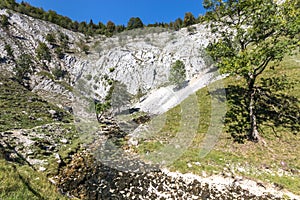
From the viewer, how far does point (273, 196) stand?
11.7 m

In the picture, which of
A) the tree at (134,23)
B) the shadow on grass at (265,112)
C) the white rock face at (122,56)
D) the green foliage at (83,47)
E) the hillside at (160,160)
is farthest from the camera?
the tree at (134,23)

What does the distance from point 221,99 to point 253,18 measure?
1247cm

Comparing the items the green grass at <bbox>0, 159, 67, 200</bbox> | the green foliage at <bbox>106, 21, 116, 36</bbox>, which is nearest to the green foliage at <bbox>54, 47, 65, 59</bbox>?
the green foliage at <bbox>106, 21, 116, 36</bbox>

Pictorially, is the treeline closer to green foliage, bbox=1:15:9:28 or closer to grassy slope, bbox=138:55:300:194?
green foliage, bbox=1:15:9:28

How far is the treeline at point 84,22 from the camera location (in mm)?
135425

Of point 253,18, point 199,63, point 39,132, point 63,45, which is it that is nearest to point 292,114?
point 253,18

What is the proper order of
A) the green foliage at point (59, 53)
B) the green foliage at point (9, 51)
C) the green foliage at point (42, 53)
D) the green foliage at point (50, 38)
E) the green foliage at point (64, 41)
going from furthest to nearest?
the green foliage at point (64, 41)
the green foliage at point (50, 38)
the green foliage at point (59, 53)
the green foliage at point (42, 53)
the green foliage at point (9, 51)

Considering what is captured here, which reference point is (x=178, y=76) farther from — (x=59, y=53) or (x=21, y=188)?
(x=59, y=53)

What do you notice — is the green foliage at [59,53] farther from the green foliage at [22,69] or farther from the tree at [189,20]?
the tree at [189,20]

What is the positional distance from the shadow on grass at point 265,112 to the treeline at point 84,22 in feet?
429

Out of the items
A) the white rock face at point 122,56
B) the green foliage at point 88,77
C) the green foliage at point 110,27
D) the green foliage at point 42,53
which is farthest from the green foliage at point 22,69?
the green foliage at point 110,27

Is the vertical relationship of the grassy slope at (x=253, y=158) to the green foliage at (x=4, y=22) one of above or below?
below

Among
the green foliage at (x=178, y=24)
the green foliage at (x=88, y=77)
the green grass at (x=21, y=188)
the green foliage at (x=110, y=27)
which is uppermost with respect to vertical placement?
the green foliage at (x=110, y=27)

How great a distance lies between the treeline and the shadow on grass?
429ft
